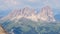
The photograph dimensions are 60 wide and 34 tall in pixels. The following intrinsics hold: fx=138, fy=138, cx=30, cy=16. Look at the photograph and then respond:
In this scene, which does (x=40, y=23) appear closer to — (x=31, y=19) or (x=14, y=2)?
(x=31, y=19)

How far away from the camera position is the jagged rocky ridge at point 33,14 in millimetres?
1848

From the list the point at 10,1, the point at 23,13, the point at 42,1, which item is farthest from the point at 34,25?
the point at 10,1

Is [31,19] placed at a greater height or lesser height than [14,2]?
lesser

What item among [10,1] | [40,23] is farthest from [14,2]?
Result: [40,23]

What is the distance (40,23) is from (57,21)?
0.74ft

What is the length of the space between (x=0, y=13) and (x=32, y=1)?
1.51 ft

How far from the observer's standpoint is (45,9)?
1.85 meters

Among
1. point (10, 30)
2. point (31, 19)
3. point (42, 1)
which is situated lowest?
point (10, 30)

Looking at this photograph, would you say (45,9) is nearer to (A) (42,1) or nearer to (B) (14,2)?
(A) (42,1)

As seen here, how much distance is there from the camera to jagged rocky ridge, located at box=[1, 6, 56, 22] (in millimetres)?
1848

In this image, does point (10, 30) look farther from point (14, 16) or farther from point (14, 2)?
point (14, 2)

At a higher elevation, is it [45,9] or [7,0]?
[7,0]

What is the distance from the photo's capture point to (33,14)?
1854 mm

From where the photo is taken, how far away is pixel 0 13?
6.04ft
